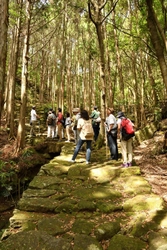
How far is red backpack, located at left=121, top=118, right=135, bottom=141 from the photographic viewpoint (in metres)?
5.55

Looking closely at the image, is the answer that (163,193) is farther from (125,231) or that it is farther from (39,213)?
(39,213)

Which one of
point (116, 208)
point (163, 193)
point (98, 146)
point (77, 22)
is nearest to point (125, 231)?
point (116, 208)

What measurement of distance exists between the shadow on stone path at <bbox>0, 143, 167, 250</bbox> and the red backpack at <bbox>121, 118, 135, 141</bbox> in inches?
32.9

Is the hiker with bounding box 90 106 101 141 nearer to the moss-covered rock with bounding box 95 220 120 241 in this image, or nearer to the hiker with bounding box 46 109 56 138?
the hiker with bounding box 46 109 56 138

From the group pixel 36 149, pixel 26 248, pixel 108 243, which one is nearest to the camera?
pixel 26 248

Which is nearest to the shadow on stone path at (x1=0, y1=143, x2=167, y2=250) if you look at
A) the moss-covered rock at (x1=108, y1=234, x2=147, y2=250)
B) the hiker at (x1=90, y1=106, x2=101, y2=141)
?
the moss-covered rock at (x1=108, y1=234, x2=147, y2=250)

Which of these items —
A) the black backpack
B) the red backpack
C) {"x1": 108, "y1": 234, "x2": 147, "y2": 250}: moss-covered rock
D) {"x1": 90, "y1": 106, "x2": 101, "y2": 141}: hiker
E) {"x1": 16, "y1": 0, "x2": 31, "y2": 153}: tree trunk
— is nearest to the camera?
{"x1": 108, "y1": 234, "x2": 147, "y2": 250}: moss-covered rock

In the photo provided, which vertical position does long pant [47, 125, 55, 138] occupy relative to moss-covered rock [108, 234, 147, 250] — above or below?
above

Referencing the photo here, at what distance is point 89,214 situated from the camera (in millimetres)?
3590

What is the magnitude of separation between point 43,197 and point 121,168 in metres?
2.16

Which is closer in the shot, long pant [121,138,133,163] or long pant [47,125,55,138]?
long pant [121,138,133,163]

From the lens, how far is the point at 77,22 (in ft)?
61.8

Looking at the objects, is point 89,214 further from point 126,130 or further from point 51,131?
point 51,131

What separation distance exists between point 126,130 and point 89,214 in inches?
103
